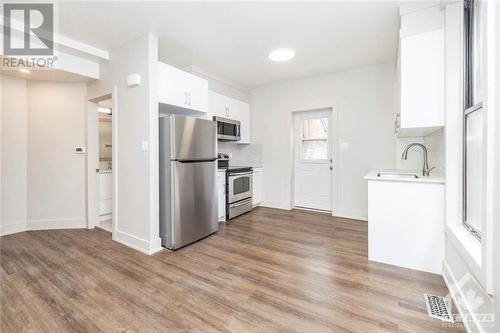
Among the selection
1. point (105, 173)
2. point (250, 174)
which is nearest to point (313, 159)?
point (250, 174)

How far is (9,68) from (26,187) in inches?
66.6

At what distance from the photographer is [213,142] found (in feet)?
10.5

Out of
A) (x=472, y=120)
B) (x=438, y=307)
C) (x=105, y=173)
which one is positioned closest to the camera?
(x=438, y=307)

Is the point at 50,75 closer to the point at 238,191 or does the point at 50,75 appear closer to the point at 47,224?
the point at 47,224

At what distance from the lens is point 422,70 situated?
2.11m

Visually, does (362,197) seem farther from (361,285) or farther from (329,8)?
(329,8)

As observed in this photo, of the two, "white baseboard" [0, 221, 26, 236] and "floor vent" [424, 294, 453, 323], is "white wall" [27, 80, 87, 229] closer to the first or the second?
"white baseboard" [0, 221, 26, 236]

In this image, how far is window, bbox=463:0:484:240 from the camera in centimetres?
163

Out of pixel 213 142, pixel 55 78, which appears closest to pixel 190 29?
pixel 213 142

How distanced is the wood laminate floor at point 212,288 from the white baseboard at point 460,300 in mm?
71

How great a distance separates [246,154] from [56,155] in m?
3.32

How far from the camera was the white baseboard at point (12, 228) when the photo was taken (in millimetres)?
3170

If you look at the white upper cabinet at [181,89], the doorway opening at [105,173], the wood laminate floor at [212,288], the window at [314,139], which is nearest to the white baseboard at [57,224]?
the doorway opening at [105,173]

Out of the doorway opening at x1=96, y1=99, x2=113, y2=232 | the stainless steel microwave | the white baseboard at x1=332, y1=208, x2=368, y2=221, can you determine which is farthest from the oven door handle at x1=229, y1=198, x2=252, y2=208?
the doorway opening at x1=96, y1=99, x2=113, y2=232
